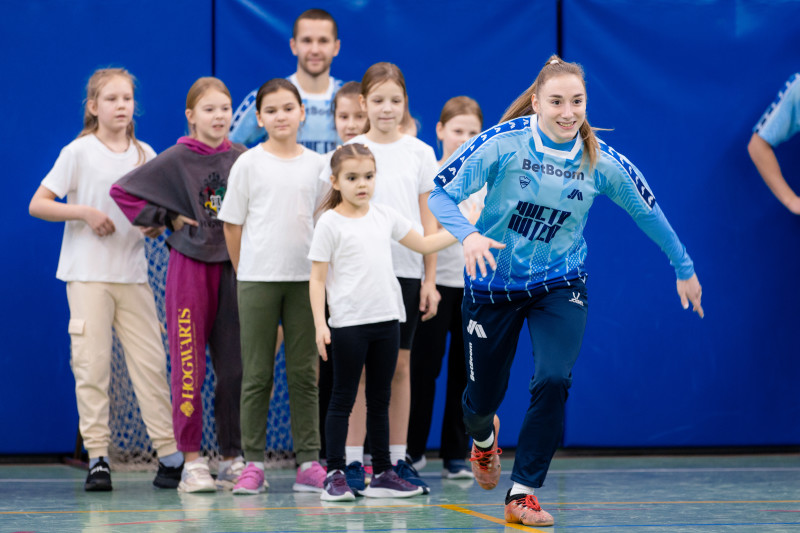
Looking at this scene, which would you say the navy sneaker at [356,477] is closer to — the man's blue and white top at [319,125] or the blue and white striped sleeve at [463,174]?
the blue and white striped sleeve at [463,174]

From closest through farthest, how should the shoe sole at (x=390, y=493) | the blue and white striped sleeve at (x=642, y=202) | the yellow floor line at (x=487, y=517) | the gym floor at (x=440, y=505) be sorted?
1. the yellow floor line at (x=487, y=517)
2. the gym floor at (x=440, y=505)
3. the blue and white striped sleeve at (x=642, y=202)
4. the shoe sole at (x=390, y=493)

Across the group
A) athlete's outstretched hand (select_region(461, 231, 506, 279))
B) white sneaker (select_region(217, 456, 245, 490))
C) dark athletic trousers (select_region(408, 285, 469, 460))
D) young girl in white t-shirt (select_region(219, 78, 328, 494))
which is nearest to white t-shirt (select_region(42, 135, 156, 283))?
young girl in white t-shirt (select_region(219, 78, 328, 494))

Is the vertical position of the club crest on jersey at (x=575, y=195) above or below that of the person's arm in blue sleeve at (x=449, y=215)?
above

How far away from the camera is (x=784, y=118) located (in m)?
6.51

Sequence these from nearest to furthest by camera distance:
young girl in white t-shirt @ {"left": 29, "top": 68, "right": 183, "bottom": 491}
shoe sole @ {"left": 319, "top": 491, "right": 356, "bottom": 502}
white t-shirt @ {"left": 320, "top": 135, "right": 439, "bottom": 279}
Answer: shoe sole @ {"left": 319, "top": 491, "right": 356, "bottom": 502} → white t-shirt @ {"left": 320, "top": 135, "right": 439, "bottom": 279} → young girl in white t-shirt @ {"left": 29, "top": 68, "right": 183, "bottom": 491}

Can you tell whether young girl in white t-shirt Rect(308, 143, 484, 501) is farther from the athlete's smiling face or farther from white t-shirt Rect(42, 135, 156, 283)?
white t-shirt Rect(42, 135, 156, 283)

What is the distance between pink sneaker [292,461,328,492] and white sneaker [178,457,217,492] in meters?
0.41

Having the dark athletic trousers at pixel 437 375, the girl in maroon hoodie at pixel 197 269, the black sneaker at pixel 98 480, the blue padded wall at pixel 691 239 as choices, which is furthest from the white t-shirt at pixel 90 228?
the blue padded wall at pixel 691 239

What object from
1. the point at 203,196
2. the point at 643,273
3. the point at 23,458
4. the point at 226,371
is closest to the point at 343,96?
the point at 203,196

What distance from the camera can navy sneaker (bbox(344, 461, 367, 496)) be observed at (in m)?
4.82

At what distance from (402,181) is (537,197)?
4.20ft

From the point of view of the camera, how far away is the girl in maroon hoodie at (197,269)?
5164 millimetres

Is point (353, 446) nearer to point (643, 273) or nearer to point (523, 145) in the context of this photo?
point (523, 145)

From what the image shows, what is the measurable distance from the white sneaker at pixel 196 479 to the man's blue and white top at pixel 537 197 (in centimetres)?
184
